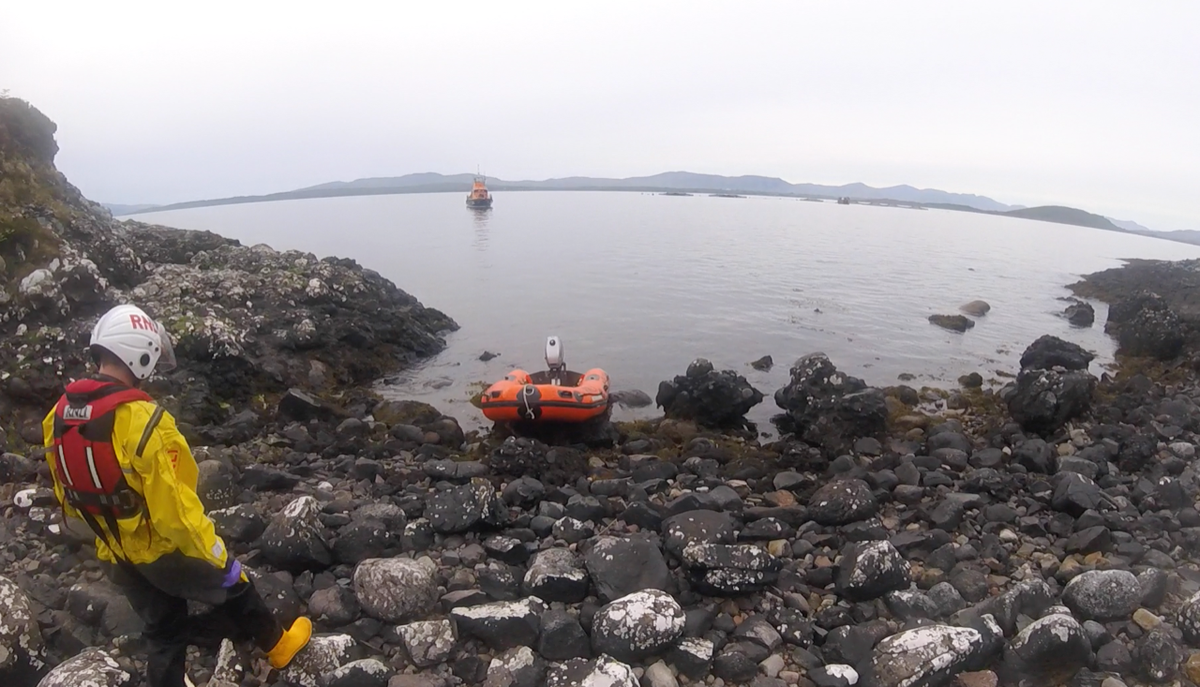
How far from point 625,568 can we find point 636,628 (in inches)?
40.5

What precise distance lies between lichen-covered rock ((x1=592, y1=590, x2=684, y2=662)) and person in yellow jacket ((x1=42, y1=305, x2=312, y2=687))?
251 cm

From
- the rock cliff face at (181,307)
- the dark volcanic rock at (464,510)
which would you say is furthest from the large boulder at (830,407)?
the rock cliff face at (181,307)

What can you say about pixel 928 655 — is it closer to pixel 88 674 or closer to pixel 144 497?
pixel 144 497

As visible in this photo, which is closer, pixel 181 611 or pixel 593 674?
pixel 181 611

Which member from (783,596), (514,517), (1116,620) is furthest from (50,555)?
(1116,620)

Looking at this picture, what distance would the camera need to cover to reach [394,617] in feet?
18.6

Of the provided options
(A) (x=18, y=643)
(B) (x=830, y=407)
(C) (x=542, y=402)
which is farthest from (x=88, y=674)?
(B) (x=830, y=407)

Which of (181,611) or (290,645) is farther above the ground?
(181,611)

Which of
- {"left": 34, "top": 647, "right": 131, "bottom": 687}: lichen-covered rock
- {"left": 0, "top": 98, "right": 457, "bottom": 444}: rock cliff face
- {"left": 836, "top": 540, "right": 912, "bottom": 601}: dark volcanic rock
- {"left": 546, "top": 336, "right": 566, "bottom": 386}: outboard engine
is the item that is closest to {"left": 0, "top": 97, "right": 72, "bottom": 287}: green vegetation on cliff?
{"left": 0, "top": 98, "right": 457, "bottom": 444}: rock cliff face

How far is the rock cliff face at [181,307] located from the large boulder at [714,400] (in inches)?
316

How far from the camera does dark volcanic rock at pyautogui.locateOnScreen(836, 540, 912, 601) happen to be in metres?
6.22

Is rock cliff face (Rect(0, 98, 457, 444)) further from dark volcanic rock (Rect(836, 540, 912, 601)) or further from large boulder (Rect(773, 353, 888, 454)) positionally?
dark volcanic rock (Rect(836, 540, 912, 601))

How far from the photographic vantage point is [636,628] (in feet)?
17.4

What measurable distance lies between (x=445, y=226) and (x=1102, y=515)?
2720 inches
